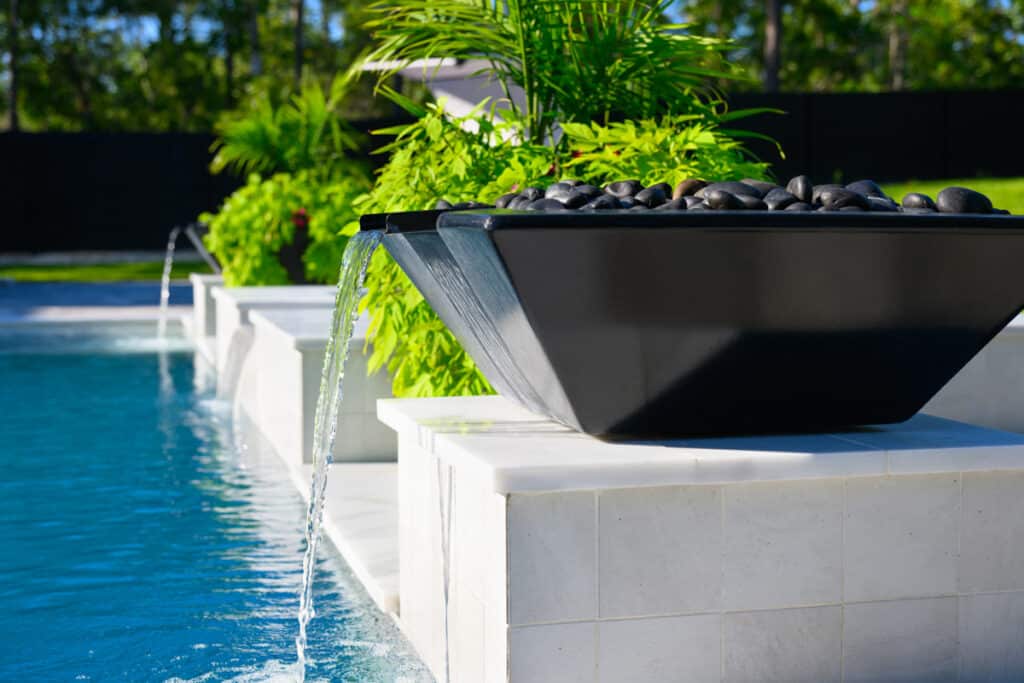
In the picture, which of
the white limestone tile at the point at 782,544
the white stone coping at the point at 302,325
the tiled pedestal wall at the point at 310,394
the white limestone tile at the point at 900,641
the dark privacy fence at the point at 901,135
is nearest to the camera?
the white limestone tile at the point at 782,544

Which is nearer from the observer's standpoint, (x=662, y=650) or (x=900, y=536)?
(x=662, y=650)

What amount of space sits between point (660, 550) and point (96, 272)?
21.0m

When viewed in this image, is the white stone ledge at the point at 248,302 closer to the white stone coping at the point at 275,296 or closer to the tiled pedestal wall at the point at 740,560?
the white stone coping at the point at 275,296

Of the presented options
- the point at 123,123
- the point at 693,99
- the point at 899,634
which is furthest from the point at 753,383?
the point at 123,123

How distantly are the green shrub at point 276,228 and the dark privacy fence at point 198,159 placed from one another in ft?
42.2

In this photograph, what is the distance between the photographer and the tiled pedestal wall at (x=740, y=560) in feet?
9.80

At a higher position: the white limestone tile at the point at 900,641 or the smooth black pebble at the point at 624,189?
the smooth black pebble at the point at 624,189

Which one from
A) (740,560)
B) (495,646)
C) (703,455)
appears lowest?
(495,646)

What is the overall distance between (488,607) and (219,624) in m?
1.70

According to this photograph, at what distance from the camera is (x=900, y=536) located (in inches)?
126

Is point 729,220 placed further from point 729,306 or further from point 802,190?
point 802,190

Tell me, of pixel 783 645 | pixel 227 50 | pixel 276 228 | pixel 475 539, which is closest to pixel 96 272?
pixel 276 228

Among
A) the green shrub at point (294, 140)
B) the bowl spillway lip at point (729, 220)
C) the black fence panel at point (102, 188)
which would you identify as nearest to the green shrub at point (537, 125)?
the bowl spillway lip at point (729, 220)

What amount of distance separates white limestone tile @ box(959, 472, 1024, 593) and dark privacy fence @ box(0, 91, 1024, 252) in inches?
848
